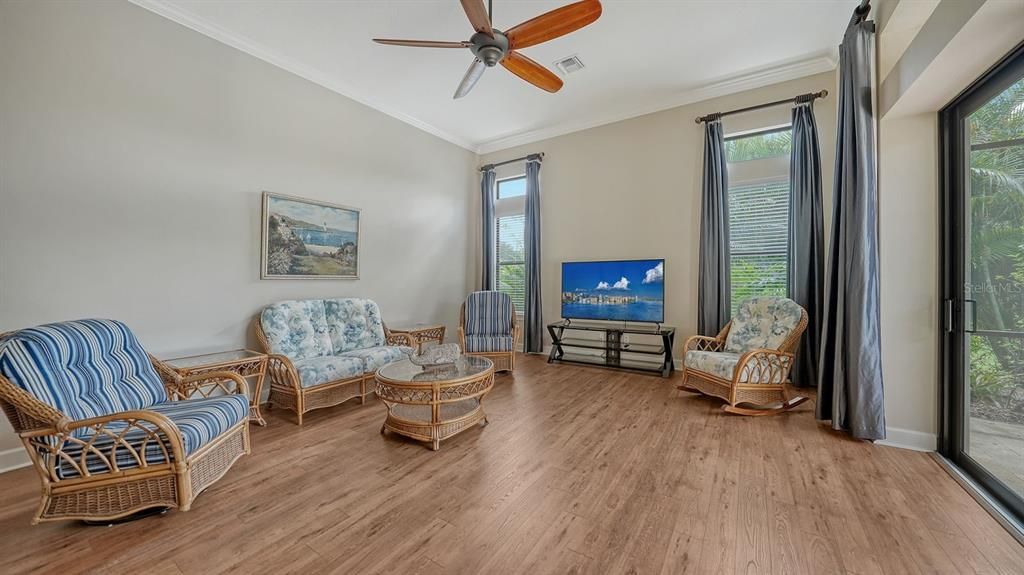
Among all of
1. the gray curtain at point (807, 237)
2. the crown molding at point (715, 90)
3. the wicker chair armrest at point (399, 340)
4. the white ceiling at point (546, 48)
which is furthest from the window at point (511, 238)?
the gray curtain at point (807, 237)

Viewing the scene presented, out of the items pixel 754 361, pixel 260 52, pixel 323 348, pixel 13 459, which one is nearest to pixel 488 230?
pixel 323 348

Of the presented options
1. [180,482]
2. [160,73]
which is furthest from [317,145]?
[180,482]

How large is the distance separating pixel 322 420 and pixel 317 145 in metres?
2.80

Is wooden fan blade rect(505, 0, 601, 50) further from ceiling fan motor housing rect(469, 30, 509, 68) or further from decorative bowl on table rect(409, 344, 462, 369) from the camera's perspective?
decorative bowl on table rect(409, 344, 462, 369)

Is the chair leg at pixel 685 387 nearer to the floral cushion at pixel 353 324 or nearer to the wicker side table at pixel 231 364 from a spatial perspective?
the floral cushion at pixel 353 324

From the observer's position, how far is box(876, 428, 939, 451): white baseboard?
2367 mm

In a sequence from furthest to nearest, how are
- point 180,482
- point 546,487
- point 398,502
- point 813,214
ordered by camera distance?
point 813,214 < point 546,487 < point 398,502 < point 180,482

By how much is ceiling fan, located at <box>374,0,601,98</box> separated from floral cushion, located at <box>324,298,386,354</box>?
8.31ft

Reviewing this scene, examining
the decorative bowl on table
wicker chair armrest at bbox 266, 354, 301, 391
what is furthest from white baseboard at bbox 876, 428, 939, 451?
wicker chair armrest at bbox 266, 354, 301, 391

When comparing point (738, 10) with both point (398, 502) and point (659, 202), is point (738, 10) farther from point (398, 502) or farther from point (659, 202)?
point (398, 502)

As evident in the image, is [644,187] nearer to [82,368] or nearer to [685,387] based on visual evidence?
[685,387]

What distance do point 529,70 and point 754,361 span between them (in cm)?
296

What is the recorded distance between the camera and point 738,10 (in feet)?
9.70

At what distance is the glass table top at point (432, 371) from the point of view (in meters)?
2.54
